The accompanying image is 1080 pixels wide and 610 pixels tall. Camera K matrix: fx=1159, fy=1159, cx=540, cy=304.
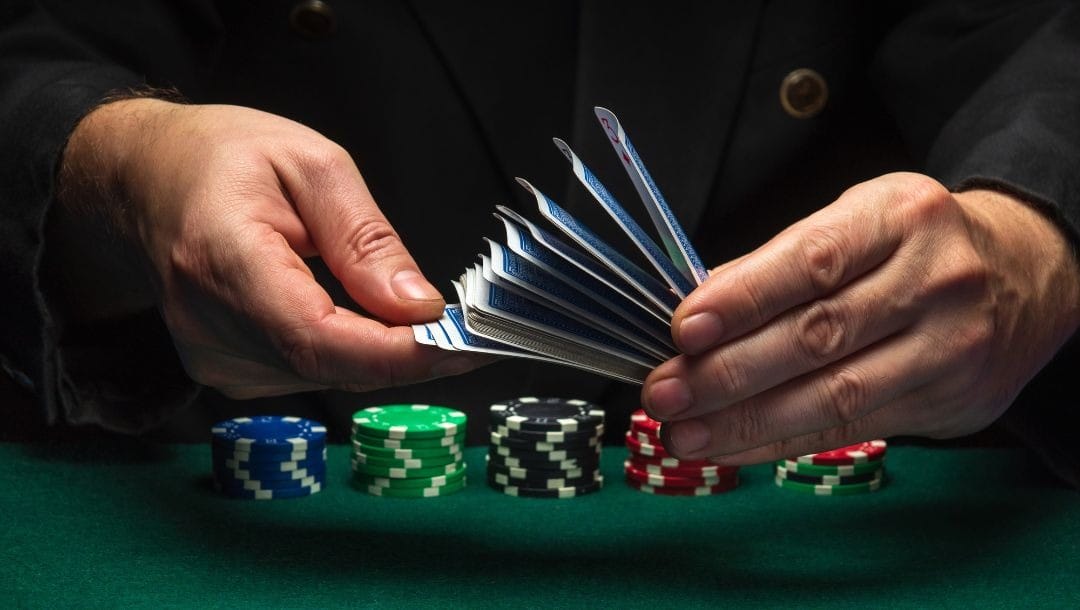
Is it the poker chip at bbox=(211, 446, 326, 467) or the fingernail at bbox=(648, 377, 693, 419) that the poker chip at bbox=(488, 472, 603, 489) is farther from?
the fingernail at bbox=(648, 377, 693, 419)

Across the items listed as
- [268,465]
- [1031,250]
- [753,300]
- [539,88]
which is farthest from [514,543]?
[539,88]

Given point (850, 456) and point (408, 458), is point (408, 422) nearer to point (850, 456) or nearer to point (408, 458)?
point (408, 458)

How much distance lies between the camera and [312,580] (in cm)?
156

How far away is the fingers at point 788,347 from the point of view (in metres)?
1.51

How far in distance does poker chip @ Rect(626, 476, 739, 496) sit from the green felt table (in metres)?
0.02

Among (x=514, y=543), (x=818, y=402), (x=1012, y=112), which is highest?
(x=1012, y=112)

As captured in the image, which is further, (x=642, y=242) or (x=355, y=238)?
(x=355, y=238)

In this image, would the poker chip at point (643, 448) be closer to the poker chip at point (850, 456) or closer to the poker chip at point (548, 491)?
the poker chip at point (548, 491)

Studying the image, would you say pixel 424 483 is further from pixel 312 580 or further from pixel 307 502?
pixel 312 580

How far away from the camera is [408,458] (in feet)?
6.46

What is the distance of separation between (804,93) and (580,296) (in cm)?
112

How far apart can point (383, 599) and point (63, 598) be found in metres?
0.39

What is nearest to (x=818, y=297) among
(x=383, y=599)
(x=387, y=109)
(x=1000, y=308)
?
(x=1000, y=308)

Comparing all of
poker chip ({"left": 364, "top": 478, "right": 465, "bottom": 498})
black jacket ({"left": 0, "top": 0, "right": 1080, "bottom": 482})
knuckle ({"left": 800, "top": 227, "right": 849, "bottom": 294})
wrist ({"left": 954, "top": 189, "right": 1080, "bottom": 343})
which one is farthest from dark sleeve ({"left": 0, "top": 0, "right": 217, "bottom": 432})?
wrist ({"left": 954, "top": 189, "right": 1080, "bottom": 343})
